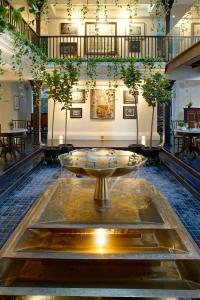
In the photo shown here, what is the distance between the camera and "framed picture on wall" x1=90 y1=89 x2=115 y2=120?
12.9 meters

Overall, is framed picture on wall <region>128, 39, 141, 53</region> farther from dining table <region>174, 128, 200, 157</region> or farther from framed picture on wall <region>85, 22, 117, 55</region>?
dining table <region>174, 128, 200, 157</region>

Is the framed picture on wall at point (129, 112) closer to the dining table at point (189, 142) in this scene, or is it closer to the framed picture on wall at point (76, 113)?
the framed picture on wall at point (76, 113)

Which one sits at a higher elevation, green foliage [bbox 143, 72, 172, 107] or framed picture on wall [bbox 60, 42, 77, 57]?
framed picture on wall [bbox 60, 42, 77, 57]

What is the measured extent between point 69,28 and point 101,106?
3.70 m

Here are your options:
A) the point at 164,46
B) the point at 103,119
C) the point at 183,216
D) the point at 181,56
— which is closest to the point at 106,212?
the point at 183,216

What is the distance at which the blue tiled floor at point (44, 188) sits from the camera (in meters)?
4.32

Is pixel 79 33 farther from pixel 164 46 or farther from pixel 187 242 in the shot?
pixel 187 242

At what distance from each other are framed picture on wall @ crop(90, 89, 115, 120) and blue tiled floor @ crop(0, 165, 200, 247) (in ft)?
15.5

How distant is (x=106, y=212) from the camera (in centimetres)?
321

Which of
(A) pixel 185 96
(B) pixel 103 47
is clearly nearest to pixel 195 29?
(B) pixel 103 47

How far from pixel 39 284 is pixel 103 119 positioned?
35.7 ft

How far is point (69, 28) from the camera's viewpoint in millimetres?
13477

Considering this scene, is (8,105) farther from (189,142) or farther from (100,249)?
(100,249)

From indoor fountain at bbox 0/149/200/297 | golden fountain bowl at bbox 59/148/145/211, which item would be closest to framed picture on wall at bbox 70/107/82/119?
golden fountain bowl at bbox 59/148/145/211
